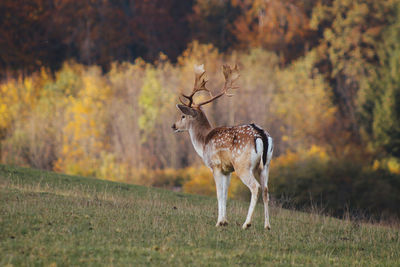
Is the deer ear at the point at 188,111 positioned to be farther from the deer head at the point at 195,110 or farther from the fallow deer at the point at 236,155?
the fallow deer at the point at 236,155

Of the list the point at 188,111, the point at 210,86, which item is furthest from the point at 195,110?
the point at 210,86

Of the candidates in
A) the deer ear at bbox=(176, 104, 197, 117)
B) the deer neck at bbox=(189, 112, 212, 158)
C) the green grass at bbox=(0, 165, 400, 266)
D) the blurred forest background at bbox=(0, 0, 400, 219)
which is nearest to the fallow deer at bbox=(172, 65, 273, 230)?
the deer neck at bbox=(189, 112, 212, 158)

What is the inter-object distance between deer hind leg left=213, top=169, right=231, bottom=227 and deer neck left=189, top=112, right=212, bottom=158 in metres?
0.76

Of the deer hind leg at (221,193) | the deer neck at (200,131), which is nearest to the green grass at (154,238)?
the deer hind leg at (221,193)

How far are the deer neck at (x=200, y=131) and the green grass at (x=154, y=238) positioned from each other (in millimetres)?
1248

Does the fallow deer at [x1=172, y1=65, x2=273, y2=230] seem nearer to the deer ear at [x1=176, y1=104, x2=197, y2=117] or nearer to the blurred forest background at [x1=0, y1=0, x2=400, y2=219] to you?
the deer ear at [x1=176, y1=104, x2=197, y2=117]

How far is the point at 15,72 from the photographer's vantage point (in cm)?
4356

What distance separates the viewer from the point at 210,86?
35875 millimetres

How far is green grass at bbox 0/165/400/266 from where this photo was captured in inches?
309

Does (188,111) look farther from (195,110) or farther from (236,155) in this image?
(236,155)

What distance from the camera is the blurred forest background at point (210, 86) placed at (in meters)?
31.4

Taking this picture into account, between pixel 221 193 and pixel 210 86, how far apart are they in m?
25.4

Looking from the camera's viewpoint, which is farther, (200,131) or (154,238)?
(200,131)

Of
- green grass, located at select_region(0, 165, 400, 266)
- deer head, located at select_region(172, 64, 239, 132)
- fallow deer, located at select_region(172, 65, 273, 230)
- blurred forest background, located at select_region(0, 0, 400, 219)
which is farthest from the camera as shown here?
blurred forest background, located at select_region(0, 0, 400, 219)
